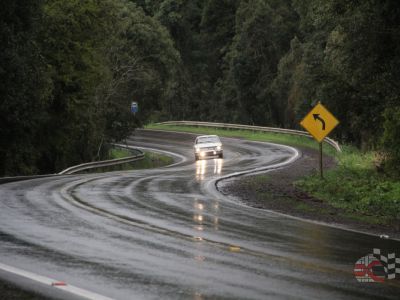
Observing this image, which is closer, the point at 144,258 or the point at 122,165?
the point at 144,258

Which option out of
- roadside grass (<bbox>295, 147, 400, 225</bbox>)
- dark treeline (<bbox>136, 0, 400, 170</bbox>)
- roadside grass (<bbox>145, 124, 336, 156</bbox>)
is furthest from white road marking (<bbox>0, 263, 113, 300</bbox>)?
roadside grass (<bbox>145, 124, 336, 156</bbox>)

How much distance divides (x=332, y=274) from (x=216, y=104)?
72493 millimetres

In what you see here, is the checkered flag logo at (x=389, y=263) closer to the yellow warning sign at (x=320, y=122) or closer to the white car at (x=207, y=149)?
the yellow warning sign at (x=320, y=122)

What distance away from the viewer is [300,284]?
319 inches

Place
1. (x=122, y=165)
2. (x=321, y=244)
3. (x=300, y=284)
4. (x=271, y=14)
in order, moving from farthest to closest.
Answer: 1. (x=271, y=14)
2. (x=122, y=165)
3. (x=321, y=244)
4. (x=300, y=284)

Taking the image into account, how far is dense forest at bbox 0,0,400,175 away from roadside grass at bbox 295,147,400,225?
1.59 metres

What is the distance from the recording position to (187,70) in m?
84.9

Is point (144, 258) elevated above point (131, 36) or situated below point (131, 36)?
below

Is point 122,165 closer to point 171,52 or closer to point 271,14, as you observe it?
point 171,52

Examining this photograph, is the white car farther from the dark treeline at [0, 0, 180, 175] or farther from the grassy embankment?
the grassy embankment

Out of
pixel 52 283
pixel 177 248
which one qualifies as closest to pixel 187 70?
pixel 177 248

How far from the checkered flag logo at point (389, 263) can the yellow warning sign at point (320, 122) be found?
433 inches

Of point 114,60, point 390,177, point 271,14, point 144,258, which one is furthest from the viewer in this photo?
point 271,14

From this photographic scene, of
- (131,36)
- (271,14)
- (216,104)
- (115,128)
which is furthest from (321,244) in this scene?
(216,104)
